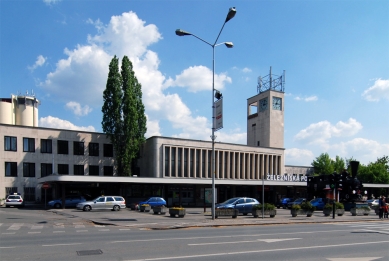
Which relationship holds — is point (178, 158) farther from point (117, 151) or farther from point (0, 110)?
point (0, 110)

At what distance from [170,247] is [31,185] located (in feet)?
132

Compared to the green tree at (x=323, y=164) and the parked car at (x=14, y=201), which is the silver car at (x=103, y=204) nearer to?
the parked car at (x=14, y=201)

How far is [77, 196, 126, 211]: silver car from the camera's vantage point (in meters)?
34.2

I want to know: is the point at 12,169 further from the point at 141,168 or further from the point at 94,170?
the point at 141,168

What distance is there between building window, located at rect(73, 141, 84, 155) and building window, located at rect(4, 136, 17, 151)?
7449 millimetres

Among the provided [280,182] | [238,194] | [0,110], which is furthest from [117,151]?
[0,110]

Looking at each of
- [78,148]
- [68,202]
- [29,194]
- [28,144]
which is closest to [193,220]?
[68,202]

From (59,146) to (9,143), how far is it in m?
6.14

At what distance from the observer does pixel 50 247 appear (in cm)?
1152

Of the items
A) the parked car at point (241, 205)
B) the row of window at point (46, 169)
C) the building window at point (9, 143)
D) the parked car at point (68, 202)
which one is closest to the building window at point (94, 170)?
the row of window at point (46, 169)

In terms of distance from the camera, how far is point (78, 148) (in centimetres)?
4981

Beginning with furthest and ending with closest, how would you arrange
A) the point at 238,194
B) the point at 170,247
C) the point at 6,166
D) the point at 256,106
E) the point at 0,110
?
the point at 256,106 → the point at 0,110 → the point at 238,194 → the point at 6,166 → the point at 170,247

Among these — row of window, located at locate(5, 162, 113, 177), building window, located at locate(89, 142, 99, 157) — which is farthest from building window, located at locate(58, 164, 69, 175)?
building window, located at locate(89, 142, 99, 157)

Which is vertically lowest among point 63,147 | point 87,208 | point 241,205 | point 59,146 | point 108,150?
point 87,208
